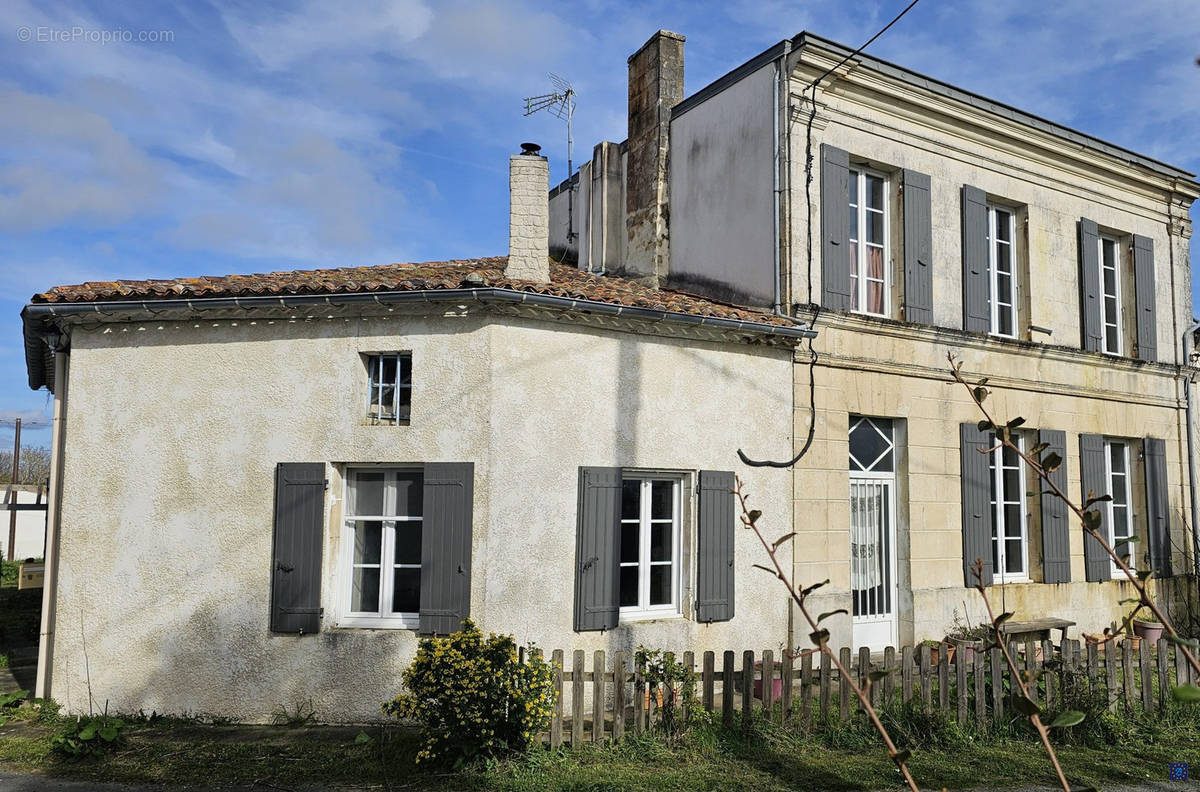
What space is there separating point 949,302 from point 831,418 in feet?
8.38

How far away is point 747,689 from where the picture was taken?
22.5ft

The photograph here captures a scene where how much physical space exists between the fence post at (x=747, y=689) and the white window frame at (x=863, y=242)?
489 centimetres

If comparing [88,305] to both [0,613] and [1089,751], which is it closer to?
[0,613]

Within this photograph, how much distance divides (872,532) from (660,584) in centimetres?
293

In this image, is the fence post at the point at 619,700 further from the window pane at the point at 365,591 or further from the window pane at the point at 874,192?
the window pane at the point at 874,192

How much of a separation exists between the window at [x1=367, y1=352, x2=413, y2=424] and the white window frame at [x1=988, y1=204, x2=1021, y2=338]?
754 centimetres

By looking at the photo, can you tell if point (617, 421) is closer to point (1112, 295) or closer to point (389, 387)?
point (389, 387)

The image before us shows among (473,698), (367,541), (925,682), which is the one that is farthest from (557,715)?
(925,682)

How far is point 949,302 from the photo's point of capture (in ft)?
35.4

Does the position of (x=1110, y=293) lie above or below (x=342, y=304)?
above

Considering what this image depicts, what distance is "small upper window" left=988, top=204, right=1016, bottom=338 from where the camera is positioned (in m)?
11.4

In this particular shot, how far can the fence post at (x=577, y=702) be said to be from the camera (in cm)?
657

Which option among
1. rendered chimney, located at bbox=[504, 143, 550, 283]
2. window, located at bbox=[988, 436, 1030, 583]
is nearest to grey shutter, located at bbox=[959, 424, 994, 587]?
window, located at bbox=[988, 436, 1030, 583]

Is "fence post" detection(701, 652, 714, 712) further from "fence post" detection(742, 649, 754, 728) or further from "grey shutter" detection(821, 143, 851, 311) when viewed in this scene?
"grey shutter" detection(821, 143, 851, 311)
